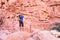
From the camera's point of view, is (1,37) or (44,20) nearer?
(1,37)

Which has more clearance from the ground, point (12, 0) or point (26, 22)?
point (12, 0)

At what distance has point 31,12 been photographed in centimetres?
319

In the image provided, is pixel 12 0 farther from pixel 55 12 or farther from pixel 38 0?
pixel 55 12

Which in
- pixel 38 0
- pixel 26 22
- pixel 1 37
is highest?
pixel 38 0

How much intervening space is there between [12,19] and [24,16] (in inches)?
10.3

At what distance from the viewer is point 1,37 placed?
8.87ft

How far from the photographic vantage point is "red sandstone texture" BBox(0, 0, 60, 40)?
3077 millimetres

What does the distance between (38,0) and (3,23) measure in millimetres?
906

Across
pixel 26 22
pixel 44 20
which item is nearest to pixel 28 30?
pixel 26 22

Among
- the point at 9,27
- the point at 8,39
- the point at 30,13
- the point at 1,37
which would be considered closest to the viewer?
the point at 8,39

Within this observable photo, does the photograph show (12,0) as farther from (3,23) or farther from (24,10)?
(3,23)

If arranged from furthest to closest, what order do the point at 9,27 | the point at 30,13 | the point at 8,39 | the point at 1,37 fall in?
the point at 30,13
the point at 9,27
the point at 1,37
the point at 8,39

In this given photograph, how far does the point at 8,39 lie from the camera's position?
2.47 m

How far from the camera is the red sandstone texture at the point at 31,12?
3.08 m
